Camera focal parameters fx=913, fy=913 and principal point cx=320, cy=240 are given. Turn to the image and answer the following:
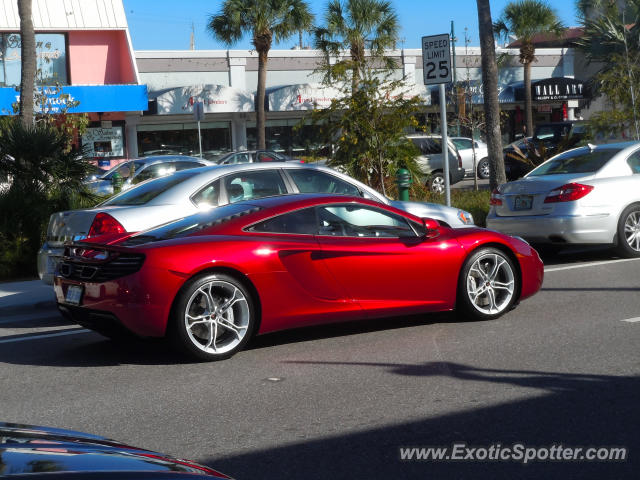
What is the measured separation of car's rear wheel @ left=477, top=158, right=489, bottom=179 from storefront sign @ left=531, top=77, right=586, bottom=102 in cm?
1378

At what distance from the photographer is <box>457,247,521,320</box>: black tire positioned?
26.8 ft

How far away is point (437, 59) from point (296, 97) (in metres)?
24.6

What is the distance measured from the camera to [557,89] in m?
41.5

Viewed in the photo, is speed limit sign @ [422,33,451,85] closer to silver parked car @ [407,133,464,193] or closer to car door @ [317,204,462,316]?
car door @ [317,204,462,316]

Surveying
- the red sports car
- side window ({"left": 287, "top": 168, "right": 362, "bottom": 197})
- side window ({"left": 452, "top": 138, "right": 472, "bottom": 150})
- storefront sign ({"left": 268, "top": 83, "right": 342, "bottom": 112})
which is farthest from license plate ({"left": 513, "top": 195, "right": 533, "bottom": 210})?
storefront sign ({"left": 268, "top": 83, "right": 342, "bottom": 112})

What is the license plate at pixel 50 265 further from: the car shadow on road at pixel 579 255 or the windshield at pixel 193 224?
the car shadow on road at pixel 579 255

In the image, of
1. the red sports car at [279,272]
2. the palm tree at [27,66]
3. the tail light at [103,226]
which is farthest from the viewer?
the palm tree at [27,66]

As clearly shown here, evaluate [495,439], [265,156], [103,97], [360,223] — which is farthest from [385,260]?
[103,97]

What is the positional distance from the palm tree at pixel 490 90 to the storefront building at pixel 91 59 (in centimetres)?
1638

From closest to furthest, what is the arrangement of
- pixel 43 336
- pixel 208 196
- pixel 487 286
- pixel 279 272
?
pixel 279 272 < pixel 487 286 < pixel 43 336 < pixel 208 196

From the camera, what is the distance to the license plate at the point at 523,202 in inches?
480

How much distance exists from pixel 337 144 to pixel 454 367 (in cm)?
1047

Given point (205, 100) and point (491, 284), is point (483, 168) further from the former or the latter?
point (491, 284)

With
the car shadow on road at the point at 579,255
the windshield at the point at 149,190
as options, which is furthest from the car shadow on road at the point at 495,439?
the car shadow on road at the point at 579,255
